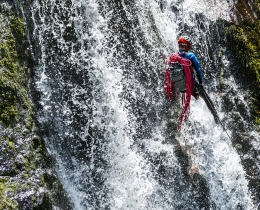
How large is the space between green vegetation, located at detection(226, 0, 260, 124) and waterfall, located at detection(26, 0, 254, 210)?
40 centimetres

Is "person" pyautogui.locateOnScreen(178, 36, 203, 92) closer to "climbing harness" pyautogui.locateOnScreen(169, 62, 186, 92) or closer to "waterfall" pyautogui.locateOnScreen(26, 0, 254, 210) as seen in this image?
"climbing harness" pyautogui.locateOnScreen(169, 62, 186, 92)

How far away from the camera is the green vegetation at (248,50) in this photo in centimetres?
837

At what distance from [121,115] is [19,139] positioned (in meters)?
2.07

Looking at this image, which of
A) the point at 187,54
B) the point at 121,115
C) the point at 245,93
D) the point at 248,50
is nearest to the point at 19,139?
the point at 121,115

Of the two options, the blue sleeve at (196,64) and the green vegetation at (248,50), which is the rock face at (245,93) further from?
the blue sleeve at (196,64)

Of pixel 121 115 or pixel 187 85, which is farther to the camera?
pixel 121 115

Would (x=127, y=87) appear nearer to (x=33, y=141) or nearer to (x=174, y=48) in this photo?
(x=174, y=48)

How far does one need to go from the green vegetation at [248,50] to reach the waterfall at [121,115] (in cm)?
40

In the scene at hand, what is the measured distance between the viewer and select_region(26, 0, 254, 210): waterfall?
7340mm

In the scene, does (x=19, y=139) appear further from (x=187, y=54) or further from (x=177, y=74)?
(x=187, y=54)

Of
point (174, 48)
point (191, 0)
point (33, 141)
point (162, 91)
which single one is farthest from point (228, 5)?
point (33, 141)

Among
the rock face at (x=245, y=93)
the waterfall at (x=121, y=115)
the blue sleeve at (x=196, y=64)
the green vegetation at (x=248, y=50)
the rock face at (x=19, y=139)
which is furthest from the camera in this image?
the green vegetation at (x=248, y=50)

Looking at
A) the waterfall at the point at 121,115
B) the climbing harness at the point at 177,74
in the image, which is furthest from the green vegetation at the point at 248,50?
the climbing harness at the point at 177,74

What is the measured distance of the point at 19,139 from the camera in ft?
22.1
